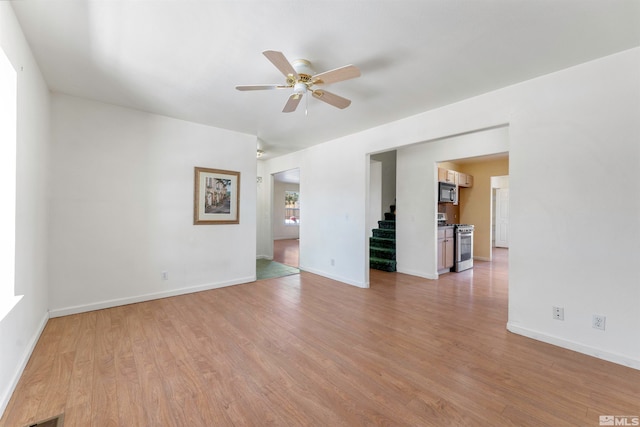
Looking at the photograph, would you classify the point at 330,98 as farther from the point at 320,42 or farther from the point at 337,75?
the point at 320,42

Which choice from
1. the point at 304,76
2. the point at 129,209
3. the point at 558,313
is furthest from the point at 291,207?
the point at 558,313

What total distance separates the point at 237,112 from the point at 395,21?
239 centimetres

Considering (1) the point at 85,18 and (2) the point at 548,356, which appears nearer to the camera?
(1) the point at 85,18

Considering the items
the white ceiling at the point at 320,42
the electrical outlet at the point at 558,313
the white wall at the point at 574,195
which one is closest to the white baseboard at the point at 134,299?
the white ceiling at the point at 320,42

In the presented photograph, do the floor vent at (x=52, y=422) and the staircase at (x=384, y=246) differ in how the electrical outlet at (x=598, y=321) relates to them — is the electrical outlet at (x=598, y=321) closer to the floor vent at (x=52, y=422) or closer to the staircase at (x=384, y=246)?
the staircase at (x=384, y=246)

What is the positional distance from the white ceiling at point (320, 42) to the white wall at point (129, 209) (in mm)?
543

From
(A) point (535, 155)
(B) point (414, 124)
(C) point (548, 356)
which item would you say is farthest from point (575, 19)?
(C) point (548, 356)

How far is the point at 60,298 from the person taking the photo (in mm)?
3062

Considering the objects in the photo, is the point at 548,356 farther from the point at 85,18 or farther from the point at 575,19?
the point at 85,18

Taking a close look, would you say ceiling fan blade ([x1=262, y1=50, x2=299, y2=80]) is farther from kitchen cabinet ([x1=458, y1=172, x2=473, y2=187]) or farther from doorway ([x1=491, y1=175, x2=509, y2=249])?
doorway ([x1=491, y1=175, x2=509, y2=249])

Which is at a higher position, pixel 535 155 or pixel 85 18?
pixel 85 18

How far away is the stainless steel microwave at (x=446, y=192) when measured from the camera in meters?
5.52

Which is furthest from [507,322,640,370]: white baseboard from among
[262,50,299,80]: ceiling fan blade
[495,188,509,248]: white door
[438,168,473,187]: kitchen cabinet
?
[495,188,509,248]: white door

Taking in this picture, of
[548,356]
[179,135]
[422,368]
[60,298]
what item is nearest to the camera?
[422,368]
